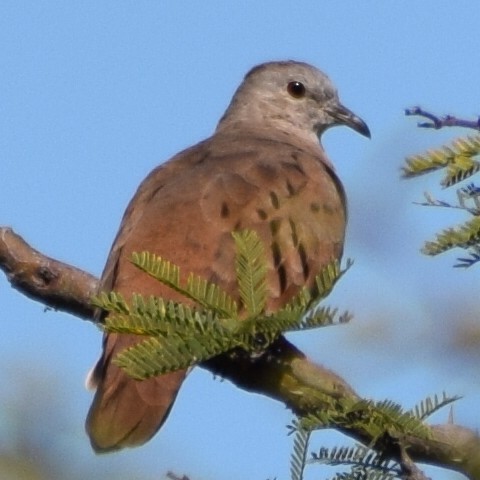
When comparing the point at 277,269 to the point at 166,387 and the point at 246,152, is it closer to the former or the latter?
the point at 166,387

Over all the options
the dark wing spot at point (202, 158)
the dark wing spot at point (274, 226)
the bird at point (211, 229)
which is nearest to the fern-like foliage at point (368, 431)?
the bird at point (211, 229)

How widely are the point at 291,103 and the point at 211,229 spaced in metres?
3.00

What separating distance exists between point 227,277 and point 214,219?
58cm

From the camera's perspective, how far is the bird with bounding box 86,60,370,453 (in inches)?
164

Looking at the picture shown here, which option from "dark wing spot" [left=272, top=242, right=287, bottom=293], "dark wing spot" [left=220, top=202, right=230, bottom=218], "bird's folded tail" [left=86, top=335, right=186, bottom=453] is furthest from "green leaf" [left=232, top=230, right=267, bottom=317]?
"dark wing spot" [left=220, top=202, right=230, bottom=218]

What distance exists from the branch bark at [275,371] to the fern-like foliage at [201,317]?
0.96 ft

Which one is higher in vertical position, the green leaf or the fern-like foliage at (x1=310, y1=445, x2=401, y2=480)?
the green leaf

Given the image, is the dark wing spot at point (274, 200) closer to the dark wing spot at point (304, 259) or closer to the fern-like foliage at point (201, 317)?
the dark wing spot at point (304, 259)

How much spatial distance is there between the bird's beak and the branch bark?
2.83m

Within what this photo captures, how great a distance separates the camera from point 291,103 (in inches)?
302

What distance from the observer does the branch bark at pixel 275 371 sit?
2754 millimetres

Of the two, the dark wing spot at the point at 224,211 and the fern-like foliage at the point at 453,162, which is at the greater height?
the dark wing spot at the point at 224,211

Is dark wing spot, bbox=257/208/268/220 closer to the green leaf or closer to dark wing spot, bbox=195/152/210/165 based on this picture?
dark wing spot, bbox=195/152/210/165

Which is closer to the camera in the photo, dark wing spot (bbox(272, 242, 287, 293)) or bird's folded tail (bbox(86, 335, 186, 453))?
bird's folded tail (bbox(86, 335, 186, 453))
